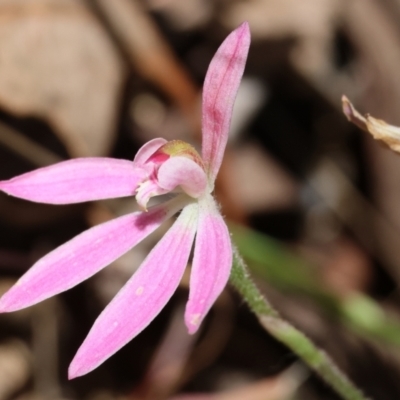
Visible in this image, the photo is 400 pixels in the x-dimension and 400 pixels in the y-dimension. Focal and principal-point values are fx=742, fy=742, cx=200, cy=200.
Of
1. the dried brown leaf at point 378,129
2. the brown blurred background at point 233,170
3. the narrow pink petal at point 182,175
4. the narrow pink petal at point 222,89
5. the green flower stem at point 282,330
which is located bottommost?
the green flower stem at point 282,330

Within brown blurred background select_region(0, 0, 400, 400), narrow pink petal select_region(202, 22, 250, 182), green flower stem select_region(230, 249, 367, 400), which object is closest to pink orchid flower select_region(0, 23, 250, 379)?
narrow pink petal select_region(202, 22, 250, 182)

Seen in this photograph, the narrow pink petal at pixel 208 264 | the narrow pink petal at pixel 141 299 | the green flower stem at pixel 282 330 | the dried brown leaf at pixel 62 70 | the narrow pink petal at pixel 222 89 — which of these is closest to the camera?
the narrow pink petal at pixel 208 264

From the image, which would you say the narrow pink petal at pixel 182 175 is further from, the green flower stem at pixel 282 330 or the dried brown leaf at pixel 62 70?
the dried brown leaf at pixel 62 70

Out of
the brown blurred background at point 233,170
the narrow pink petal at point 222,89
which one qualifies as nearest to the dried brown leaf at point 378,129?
the narrow pink petal at point 222,89

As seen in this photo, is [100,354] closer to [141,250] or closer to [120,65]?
[141,250]

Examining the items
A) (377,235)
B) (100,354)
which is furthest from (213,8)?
(100,354)

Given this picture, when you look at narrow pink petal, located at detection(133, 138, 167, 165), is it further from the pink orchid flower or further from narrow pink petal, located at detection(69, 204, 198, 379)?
narrow pink petal, located at detection(69, 204, 198, 379)
